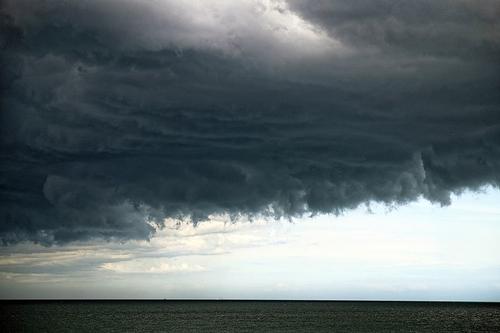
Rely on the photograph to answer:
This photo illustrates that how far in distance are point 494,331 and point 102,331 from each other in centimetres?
8640

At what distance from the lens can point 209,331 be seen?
405 ft

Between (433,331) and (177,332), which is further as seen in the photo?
(433,331)

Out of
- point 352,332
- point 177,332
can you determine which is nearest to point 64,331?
point 177,332

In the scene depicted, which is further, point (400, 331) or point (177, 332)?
point (400, 331)

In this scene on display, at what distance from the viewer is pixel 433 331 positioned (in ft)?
424

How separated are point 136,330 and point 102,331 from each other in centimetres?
695

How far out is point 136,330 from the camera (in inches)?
4818

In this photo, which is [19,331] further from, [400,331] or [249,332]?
[400,331]

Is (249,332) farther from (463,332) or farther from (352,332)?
(463,332)

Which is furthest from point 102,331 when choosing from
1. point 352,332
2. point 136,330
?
point 352,332

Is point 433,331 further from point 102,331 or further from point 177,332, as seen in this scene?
point 102,331

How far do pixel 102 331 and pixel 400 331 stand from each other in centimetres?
6367

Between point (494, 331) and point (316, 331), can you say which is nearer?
point (316, 331)

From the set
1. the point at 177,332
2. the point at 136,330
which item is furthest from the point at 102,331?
the point at 177,332
